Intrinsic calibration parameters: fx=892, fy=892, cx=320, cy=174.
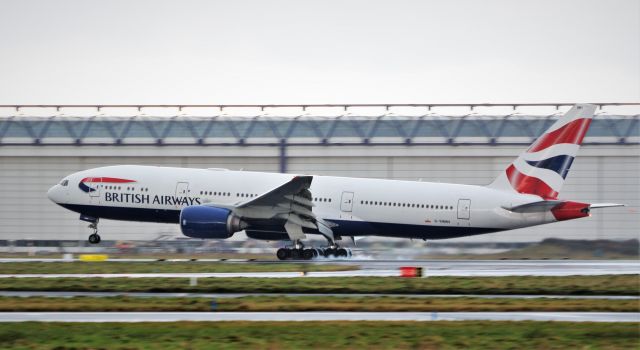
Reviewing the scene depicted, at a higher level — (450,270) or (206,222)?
(206,222)

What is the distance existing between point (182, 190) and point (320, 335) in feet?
93.2

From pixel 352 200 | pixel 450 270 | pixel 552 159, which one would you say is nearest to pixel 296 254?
pixel 352 200

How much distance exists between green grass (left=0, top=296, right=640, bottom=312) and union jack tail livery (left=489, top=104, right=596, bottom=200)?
19.3m

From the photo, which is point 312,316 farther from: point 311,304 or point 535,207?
point 535,207

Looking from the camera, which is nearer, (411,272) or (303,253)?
(411,272)

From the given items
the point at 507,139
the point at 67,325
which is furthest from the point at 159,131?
the point at 67,325

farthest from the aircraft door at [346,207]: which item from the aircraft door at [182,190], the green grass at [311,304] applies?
the green grass at [311,304]

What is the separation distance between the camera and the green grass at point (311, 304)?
1001 inches

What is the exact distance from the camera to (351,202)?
47.1 m

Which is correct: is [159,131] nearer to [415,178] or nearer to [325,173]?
[325,173]

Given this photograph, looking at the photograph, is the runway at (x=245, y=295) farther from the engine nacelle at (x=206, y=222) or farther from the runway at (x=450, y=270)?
the engine nacelle at (x=206, y=222)

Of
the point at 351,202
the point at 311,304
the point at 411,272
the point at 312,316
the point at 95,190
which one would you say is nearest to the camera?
the point at 312,316

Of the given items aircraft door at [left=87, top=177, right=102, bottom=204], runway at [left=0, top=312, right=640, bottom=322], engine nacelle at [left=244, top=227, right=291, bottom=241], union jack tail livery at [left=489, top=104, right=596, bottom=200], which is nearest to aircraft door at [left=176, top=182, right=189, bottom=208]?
engine nacelle at [left=244, top=227, right=291, bottom=241]

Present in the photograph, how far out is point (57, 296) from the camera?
28719mm
